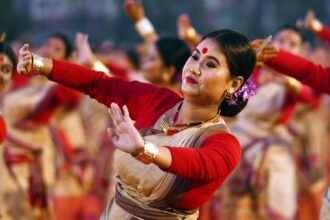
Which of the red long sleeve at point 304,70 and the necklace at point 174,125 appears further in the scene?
the red long sleeve at point 304,70

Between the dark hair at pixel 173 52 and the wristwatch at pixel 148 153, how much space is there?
2568 millimetres

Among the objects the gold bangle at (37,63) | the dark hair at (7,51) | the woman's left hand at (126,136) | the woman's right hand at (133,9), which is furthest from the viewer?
the woman's right hand at (133,9)

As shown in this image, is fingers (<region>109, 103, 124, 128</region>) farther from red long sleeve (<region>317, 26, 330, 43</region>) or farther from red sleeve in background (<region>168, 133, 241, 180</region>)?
red long sleeve (<region>317, 26, 330, 43</region>)

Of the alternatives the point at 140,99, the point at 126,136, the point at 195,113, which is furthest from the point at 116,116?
the point at 140,99

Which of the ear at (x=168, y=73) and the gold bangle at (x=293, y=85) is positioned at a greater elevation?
the ear at (x=168, y=73)

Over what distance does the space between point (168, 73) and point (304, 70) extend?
4.38ft

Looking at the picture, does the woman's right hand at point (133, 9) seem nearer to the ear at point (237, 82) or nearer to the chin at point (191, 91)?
the ear at point (237, 82)

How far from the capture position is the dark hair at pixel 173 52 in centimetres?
720

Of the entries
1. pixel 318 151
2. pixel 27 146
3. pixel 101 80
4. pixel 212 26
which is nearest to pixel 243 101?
pixel 101 80

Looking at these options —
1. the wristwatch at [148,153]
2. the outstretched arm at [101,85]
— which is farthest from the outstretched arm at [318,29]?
the wristwatch at [148,153]

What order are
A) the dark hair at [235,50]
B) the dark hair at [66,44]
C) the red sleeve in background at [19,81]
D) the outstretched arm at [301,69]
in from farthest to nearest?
the red sleeve in background at [19,81]
the dark hair at [66,44]
the outstretched arm at [301,69]
the dark hair at [235,50]

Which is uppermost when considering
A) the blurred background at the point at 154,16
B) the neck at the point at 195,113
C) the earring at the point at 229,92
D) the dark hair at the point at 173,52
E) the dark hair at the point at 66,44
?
the earring at the point at 229,92

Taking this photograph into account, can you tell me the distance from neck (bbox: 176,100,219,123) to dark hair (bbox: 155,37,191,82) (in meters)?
1.90

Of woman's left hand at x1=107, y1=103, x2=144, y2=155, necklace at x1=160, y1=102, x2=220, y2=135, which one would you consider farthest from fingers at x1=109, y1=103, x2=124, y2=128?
necklace at x1=160, y1=102, x2=220, y2=135
